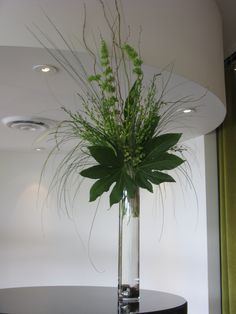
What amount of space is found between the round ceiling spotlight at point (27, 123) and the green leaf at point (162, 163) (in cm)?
185

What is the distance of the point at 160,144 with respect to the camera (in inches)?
61.9

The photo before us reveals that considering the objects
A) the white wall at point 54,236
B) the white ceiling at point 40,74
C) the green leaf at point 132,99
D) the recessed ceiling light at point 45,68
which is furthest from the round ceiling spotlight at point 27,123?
the green leaf at point 132,99

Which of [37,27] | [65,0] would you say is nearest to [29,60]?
[37,27]

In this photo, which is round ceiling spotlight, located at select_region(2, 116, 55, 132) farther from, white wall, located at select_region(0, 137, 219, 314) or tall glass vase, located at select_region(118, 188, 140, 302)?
tall glass vase, located at select_region(118, 188, 140, 302)

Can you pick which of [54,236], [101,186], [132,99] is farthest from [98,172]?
[54,236]

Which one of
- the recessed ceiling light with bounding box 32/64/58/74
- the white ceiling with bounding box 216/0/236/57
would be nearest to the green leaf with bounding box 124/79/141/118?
the recessed ceiling light with bounding box 32/64/58/74

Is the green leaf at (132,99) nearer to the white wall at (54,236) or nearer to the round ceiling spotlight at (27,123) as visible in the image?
the round ceiling spotlight at (27,123)

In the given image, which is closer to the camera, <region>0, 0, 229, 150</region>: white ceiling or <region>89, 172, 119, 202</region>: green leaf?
<region>89, 172, 119, 202</region>: green leaf

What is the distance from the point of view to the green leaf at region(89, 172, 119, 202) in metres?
1.53

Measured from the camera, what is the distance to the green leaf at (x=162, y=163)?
1.54 metres

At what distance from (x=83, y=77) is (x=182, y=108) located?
2.49ft

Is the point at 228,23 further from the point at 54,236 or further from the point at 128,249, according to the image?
the point at 54,236

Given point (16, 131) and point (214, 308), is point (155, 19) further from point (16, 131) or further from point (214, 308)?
point (214, 308)

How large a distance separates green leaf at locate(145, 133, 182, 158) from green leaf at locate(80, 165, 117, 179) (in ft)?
0.54
